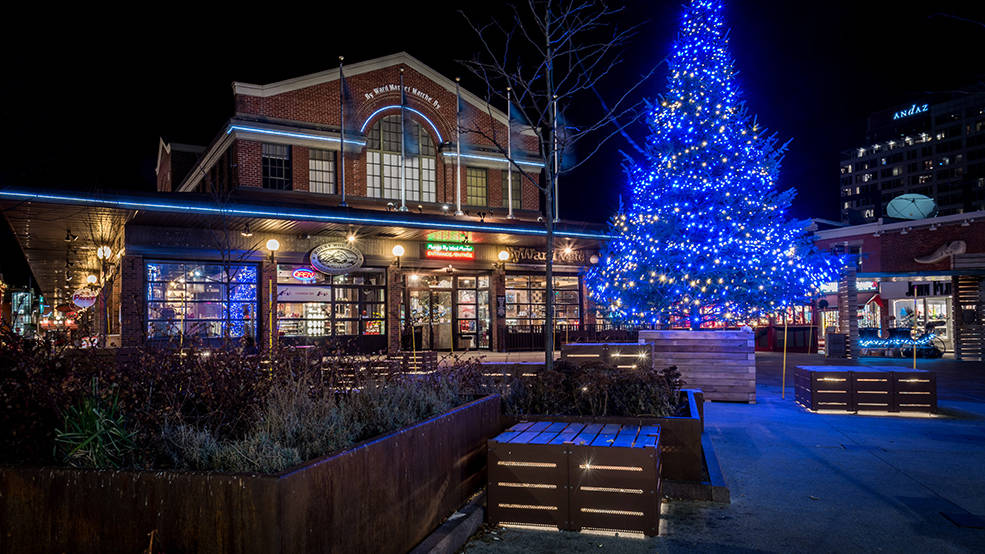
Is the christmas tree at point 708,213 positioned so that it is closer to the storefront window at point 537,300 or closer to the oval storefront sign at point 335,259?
the storefront window at point 537,300

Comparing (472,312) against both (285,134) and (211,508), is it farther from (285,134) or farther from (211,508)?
(211,508)

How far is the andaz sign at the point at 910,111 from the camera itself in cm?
12862

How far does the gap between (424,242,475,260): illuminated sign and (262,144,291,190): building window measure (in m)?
5.96

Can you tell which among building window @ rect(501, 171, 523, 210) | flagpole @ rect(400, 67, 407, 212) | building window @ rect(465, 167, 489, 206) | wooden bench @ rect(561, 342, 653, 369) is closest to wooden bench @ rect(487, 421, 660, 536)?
wooden bench @ rect(561, 342, 653, 369)

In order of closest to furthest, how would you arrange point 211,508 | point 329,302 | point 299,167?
point 211,508 < point 329,302 < point 299,167

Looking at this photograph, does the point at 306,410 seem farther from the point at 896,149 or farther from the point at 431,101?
the point at 896,149

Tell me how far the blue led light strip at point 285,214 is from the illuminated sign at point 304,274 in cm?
300

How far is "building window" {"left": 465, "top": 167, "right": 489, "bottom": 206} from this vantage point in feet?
88.7

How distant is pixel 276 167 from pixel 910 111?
148236mm

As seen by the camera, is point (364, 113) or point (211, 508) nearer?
point (211, 508)

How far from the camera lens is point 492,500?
5.21m

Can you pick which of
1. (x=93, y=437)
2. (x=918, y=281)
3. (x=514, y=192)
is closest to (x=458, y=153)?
(x=514, y=192)

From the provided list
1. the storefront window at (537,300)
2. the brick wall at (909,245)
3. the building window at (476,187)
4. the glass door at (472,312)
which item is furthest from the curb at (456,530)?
the brick wall at (909,245)

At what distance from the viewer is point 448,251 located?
2325cm
